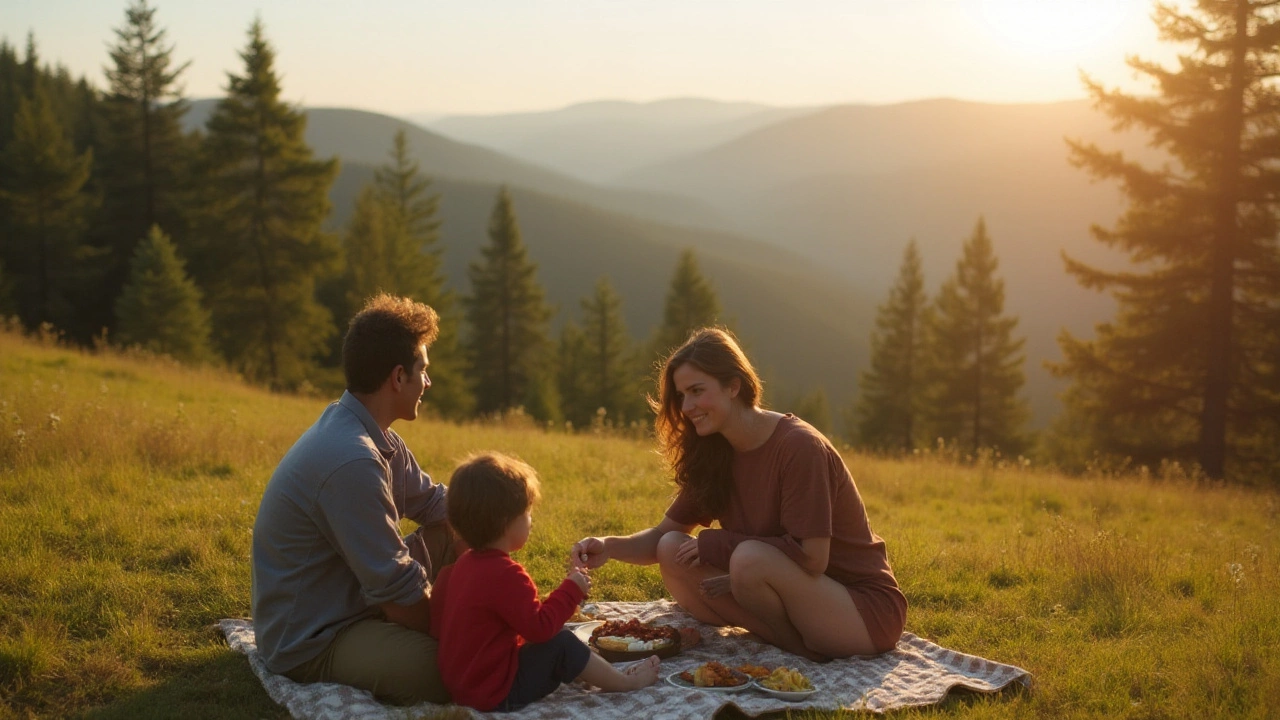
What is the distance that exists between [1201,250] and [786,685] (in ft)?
67.0

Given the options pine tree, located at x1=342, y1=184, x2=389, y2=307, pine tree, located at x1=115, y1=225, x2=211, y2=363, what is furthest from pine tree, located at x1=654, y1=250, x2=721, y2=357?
pine tree, located at x1=115, y1=225, x2=211, y2=363

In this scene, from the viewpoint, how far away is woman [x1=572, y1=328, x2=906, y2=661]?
16.9 feet

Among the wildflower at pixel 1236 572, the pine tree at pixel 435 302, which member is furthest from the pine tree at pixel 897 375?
the wildflower at pixel 1236 572

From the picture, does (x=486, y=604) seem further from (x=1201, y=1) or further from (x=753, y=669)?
(x=1201, y=1)

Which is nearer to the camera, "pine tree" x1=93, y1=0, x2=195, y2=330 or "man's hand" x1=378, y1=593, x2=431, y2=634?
"man's hand" x1=378, y1=593, x2=431, y2=634

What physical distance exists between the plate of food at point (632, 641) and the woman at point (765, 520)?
0.34 metres

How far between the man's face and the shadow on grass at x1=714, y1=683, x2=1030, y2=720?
7.08 ft

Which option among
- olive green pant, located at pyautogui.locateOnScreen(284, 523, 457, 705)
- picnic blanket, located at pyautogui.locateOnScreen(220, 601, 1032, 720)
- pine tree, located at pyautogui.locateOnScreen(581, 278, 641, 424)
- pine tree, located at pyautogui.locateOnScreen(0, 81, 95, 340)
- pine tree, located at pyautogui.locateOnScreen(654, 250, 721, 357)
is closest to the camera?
picnic blanket, located at pyautogui.locateOnScreen(220, 601, 1032, 720)

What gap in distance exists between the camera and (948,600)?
7.06m

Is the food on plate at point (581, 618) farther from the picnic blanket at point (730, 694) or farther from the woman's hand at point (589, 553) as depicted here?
the picnic blanket at point (730, 694)

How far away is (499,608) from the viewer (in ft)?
14.6

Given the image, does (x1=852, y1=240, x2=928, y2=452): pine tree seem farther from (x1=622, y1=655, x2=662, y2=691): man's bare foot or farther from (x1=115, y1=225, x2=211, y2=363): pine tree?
(x1=622, y1=655, x2=662, y2=691): man's bare foot

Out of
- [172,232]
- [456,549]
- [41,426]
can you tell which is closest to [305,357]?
[172,232]

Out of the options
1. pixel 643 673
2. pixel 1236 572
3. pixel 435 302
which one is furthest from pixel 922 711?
pixel 435 302
